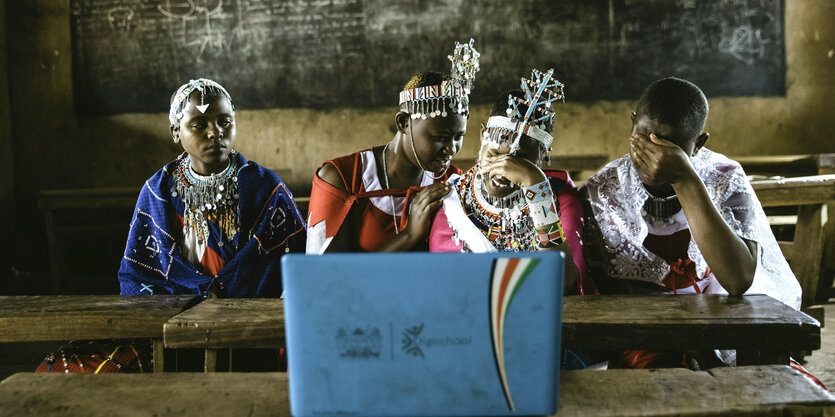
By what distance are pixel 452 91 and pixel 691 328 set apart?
109 cm

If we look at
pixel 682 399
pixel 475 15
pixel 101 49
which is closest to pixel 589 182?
pixel 682 399

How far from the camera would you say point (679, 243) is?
178 cm

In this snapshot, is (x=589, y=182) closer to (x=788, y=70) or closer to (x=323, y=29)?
(x=323, y=29)

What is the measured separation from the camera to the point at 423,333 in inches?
31.8

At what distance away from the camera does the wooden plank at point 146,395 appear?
0.98 meters

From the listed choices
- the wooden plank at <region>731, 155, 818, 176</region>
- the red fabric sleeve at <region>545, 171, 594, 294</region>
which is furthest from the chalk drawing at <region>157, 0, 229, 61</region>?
the wooden plank at <region>731, 155, 818, 176</region>

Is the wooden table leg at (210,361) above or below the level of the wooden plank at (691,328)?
below

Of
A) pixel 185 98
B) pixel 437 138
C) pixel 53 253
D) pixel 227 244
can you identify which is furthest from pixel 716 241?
pixel 53 253

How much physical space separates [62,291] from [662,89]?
4392 millimetres

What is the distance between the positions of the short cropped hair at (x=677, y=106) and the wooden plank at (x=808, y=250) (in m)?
2.16

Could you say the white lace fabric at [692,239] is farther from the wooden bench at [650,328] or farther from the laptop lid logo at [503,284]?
the laptop lid logo at [503,284]

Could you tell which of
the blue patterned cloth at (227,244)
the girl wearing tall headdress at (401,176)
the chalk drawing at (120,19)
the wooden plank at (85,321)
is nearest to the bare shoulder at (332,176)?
the girl wearing tall headdress at (401,176)

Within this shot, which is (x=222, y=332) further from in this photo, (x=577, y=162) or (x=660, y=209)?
(x=577, y=162)

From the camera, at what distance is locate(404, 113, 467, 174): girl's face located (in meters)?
2.01
